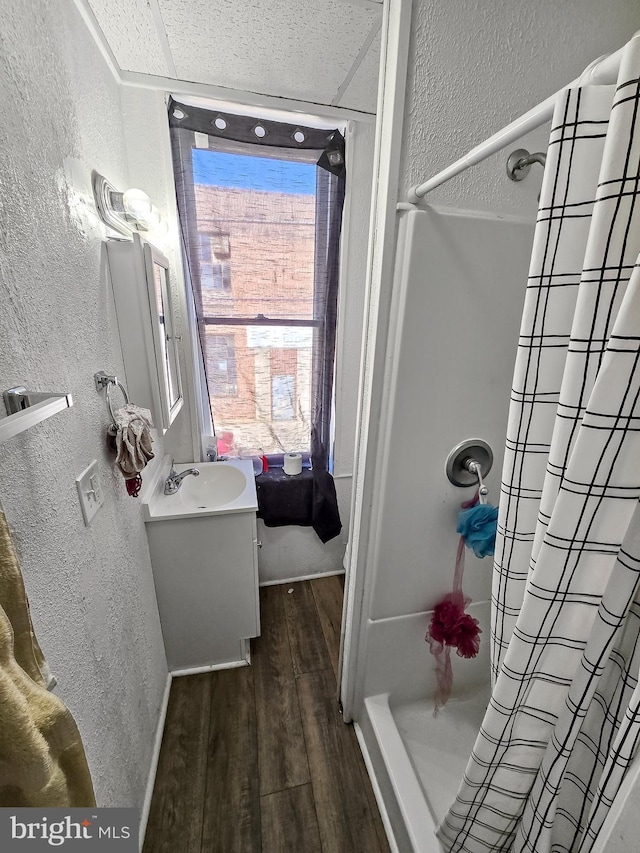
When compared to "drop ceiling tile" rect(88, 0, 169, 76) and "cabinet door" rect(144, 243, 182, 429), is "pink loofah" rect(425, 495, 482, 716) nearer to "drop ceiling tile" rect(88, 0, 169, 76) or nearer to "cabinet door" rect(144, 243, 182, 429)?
"cabinet door" rect(144, 243, 182, 429)

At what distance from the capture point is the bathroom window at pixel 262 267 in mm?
1468

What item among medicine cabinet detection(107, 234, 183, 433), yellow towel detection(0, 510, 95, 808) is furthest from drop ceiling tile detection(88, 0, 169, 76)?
yellow towel detection(0, 510, 95, 808)

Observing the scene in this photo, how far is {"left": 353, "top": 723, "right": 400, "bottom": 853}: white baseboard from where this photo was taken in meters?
1.04

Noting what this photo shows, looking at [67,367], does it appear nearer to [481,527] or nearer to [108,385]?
[108,385]

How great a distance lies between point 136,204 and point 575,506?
1.40m

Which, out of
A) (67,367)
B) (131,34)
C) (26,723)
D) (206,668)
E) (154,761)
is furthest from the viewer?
(206,668)

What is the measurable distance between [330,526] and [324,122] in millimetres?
1940

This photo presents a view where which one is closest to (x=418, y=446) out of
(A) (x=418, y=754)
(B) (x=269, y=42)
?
(A) (x=418, y=754)

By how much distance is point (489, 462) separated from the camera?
3.42 feet

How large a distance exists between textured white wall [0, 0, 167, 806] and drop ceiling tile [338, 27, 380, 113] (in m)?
0.86

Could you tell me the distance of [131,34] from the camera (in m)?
1.08

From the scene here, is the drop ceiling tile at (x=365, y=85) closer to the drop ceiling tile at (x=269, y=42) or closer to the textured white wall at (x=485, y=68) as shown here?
the drop ceiling tile at (x=269, y=42)

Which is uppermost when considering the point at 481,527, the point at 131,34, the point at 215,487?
the point at 131,34

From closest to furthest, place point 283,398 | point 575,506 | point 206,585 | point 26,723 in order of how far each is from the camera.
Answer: point 26,723 < point 575,506 < point 206,585 < point 283,398
